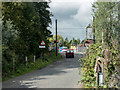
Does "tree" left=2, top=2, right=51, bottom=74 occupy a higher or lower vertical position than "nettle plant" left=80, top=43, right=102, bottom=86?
higher

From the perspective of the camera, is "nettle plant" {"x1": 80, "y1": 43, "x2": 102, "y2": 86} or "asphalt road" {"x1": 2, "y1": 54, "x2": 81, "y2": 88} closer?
"nettle plant" {"x1": 80, "y1": 43, "x2": 102, "y2": 86}

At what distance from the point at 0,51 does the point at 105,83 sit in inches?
263

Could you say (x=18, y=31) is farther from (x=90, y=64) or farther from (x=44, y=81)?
(x=90, y=64)

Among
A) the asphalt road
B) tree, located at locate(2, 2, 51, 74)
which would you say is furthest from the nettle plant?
tree, located at locate(2, 2, 51, 74)

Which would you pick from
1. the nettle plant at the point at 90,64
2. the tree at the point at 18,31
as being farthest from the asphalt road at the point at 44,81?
the nettle plant at the point at 90,64

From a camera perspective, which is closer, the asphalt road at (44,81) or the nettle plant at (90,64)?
the nettle plant at (90,64)

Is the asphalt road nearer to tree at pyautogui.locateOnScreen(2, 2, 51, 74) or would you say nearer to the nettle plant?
tree at pyautogui.locateOnScreen(2, 2, 51, 74)

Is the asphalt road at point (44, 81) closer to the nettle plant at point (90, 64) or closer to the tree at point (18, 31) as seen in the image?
the tree at point (18, 31)

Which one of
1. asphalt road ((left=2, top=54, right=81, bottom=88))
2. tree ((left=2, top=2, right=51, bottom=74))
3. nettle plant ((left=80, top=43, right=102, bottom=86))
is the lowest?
asphalt road ((left=2, top=54, right=81, bottom=88))

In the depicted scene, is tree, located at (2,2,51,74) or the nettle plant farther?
tree, located at (2,2,51,74)

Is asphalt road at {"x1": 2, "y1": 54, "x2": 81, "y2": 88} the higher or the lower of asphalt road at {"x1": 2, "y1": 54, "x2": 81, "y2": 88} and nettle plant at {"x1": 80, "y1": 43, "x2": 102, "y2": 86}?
the lower

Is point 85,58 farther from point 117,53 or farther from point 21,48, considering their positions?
point 21,48

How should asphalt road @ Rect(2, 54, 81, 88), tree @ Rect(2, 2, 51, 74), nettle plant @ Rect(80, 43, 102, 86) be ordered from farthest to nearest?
tree @ Rect(2, 2, 51, 74)
asphalt road @ Rect(2, 54, 81, 88)
nettle plant @ Rect(80, 43, 102, 86)

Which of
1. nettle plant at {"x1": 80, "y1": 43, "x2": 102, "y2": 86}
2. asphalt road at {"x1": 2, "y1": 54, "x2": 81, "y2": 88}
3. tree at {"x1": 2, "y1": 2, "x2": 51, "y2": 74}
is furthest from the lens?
tree at {"x1": 2, "y1": 2, "x2": 51, "y2": 74}
